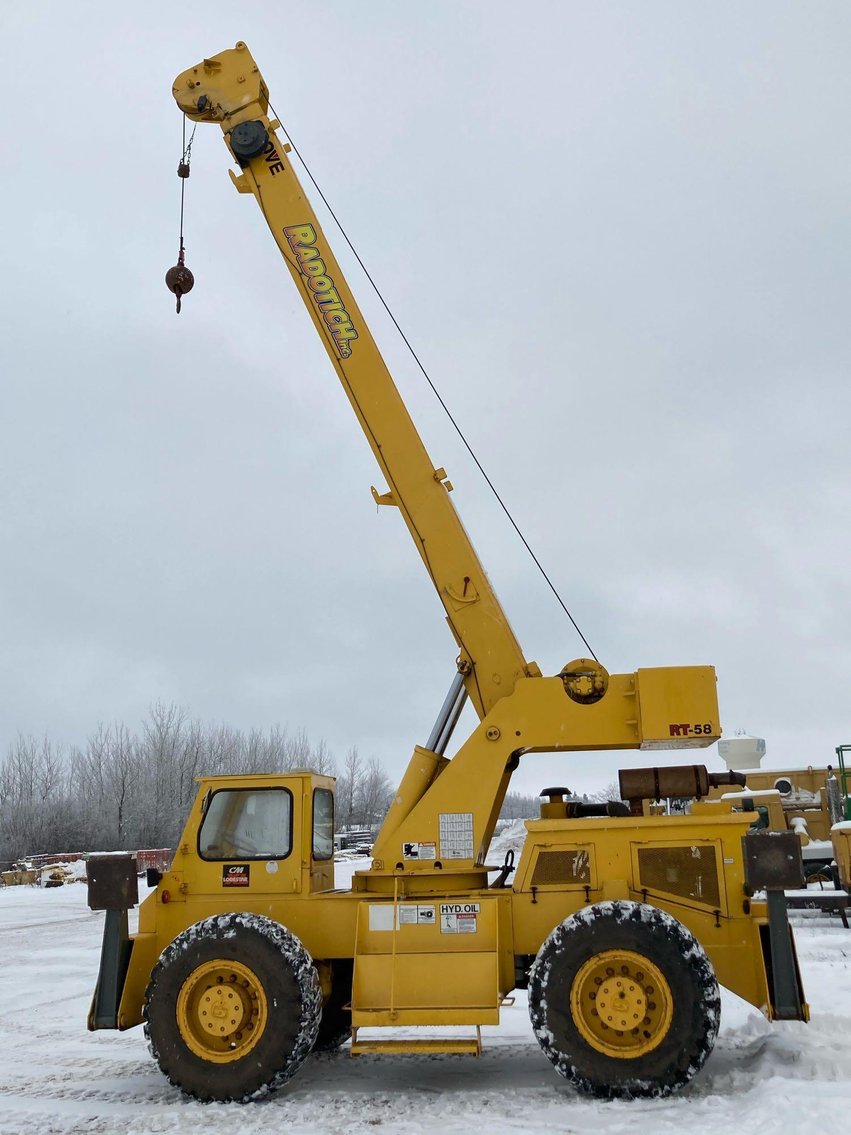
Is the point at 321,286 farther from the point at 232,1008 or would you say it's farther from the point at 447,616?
the point at 232,1008

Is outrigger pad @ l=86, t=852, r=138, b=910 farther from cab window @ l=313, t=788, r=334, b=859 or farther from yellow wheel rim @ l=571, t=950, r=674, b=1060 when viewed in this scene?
yellow wheel rim @ l=571, t=950, r=674, b=1060

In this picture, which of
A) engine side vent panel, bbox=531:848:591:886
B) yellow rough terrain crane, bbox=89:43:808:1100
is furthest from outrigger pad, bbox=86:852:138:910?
engine side vent panel, bbox=531:848:591:886

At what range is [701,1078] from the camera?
22.5 feet

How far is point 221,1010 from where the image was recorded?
7.09 m

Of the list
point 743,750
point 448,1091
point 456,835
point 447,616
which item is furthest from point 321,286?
point 743,750

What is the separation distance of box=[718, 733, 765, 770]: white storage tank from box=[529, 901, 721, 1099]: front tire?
21134 millimetres

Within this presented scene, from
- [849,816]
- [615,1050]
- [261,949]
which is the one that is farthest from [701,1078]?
[849,816]

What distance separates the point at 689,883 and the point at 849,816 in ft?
40.4

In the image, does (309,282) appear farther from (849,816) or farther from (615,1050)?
(849,816)

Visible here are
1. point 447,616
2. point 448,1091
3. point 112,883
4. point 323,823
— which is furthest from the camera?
point 447,616

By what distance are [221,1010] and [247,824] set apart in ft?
4.75

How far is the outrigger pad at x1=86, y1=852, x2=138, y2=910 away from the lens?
752cm

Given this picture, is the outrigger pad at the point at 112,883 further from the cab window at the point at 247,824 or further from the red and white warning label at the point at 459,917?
the red and white warning label at the point at 459,917

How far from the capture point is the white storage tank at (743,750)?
26.6 meters
